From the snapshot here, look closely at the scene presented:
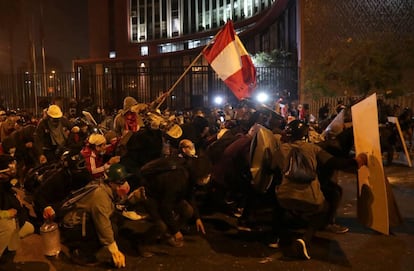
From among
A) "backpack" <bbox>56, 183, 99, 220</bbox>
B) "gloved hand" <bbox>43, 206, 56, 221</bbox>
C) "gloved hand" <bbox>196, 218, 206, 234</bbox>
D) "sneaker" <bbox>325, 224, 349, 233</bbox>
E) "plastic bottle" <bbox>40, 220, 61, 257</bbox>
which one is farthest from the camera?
"sneaker" <bbox>325, 224, 349, 233</bbox>

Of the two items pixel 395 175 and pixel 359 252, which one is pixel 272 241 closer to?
pixel 359 252

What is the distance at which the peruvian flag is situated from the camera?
28.6ft

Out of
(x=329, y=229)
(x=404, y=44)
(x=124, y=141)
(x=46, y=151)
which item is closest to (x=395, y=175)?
(x=329, y=229)

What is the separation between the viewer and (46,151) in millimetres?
8656

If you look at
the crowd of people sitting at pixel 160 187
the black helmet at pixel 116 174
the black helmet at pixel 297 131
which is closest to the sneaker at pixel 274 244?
the crowd of people sitting at pixel 160 187

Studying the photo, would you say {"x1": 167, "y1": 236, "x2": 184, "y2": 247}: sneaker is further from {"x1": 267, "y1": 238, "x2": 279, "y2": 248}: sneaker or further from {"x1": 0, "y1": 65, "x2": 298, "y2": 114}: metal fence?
A: {"x1": 0, "y1": 65, "x2": 298, "y2": 114}: metal fence

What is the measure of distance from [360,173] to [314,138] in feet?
2.68

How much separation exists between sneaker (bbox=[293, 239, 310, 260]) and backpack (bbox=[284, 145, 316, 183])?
2.59 ft

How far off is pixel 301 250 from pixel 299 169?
102cm

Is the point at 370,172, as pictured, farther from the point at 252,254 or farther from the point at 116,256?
the point at 116,256

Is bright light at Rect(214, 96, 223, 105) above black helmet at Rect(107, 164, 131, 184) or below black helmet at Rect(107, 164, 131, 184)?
above

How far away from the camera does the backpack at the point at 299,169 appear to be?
5.17 metres

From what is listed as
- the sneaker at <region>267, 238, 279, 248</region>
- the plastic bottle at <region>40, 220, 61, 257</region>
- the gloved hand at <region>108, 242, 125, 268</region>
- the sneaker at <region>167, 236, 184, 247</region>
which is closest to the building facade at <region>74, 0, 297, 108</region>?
the sneaker at <region>167, 236, 184, 247</region>

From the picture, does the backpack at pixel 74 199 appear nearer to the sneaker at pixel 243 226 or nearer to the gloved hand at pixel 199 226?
the gloved hand at pixel 199 226
